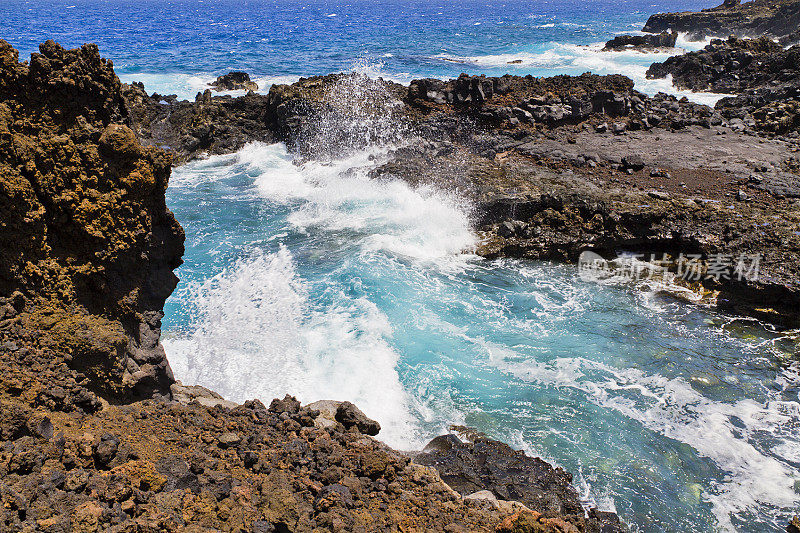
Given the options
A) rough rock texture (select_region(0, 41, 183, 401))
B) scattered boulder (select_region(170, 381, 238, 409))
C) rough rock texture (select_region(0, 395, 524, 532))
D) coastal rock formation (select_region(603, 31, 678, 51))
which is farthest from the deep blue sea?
coastal rock formation (select_region(603, 31, 678, 51))

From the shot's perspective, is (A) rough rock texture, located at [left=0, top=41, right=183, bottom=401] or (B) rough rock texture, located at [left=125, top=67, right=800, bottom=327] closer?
(A) rough rock texture, located at [left=0, top=41, right=183, bottom=401]

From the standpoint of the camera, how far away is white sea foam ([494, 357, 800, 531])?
7344mm

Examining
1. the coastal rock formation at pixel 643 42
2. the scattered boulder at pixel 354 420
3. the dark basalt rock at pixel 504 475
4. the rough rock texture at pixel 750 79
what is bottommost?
the dark basalt rock at pixel 504 475

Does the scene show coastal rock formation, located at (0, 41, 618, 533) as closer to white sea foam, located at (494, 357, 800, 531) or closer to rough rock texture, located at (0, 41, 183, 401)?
rough rock texture, located at (0, 41, 183, 401)

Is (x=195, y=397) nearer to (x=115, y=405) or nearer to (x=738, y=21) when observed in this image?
(x=115, y=405)

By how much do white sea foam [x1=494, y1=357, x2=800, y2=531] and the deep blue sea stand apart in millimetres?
29

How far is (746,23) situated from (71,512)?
7156cm

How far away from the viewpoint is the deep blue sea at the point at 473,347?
7785 millimetres

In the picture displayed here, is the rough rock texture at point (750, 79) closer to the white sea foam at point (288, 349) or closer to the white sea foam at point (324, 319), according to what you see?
the white sea foam at point (324, 319)

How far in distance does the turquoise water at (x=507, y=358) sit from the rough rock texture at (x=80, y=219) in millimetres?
3232

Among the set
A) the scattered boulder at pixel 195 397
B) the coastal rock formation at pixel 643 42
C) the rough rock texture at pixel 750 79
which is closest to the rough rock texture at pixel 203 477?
the scattered boulder at pixel 195 397

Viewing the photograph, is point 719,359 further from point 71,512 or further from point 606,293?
point 71,512

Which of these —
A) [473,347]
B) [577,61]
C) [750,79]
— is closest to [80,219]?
[473,347]

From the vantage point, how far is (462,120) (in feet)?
68.4
